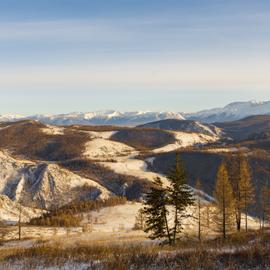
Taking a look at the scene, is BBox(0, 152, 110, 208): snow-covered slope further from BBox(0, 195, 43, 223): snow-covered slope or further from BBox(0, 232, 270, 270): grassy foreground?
BBox(0, 232, 270, 270): grassy foreground

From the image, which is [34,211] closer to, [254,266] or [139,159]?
[139,159]

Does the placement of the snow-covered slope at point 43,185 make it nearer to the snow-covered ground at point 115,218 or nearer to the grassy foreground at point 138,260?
the snow-covered ground at point 115,218

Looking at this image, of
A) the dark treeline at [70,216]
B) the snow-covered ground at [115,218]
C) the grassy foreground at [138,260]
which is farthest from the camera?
the dark treeline at [70,216]

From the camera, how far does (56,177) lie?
465ft

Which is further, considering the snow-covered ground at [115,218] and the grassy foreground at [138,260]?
the snow-covered ground at [115,218]

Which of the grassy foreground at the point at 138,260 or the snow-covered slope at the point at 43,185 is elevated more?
the grassy foreground at the point at 138,260

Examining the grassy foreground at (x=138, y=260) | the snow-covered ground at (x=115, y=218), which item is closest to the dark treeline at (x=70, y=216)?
the snow-covered ground at (x=115, y=218)

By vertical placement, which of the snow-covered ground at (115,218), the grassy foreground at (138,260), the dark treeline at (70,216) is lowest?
the snow-covered ground at (115,218)

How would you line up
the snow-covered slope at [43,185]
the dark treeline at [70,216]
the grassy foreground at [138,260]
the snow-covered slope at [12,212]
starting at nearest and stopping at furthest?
the grassy foreground at [138,260]
the dark treeline at [70,216]
the snow-covered slope at [12,212]
the snow-covered slope at [43,185]

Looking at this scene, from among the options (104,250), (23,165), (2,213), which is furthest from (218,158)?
(104,250)

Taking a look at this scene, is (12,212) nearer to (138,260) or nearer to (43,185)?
(43,185)

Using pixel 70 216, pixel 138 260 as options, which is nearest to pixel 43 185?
pixel 70 216

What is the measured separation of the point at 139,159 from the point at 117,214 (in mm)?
87769

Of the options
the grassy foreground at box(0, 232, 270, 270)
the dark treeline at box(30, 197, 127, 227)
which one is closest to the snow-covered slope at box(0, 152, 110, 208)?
the dark treeline at box(30, 197, 127, 227)
